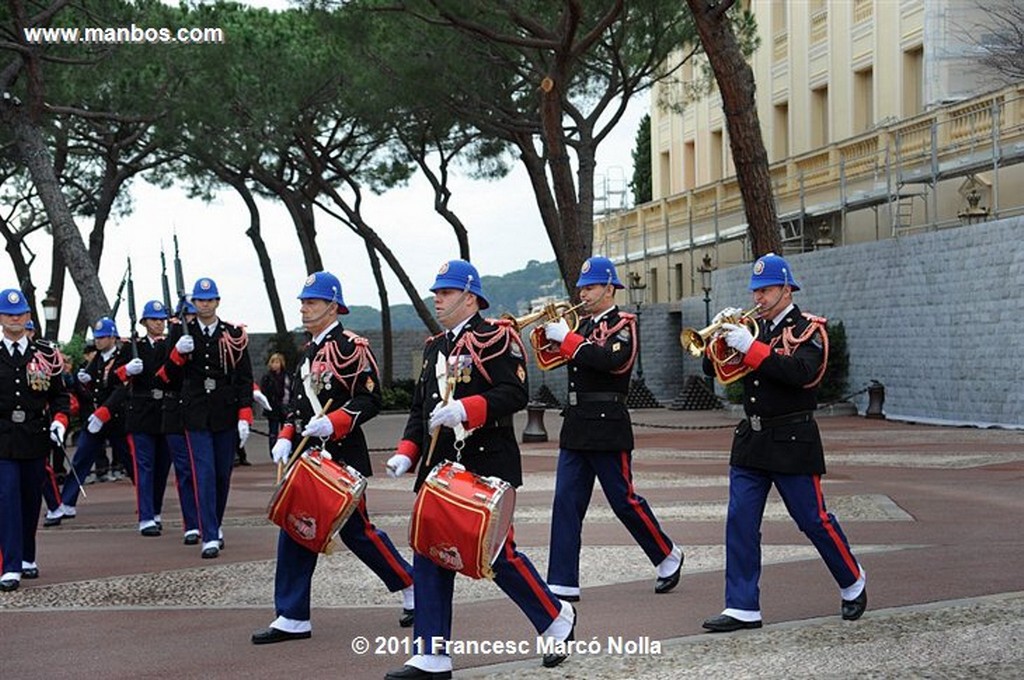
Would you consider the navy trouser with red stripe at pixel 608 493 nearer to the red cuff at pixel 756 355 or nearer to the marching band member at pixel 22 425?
the red cuff at pixel 756 355

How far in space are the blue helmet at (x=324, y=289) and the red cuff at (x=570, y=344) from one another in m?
1.21

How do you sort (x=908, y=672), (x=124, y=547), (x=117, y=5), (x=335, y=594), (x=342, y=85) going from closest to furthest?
1. (x=908, y=672)
2. (x=335, y=594)
3. (x=124, y=547)
4. (x=117, y=5)
5. (x=342, y=85)

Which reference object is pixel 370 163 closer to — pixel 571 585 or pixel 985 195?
pixel 985 195

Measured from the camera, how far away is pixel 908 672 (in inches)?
276

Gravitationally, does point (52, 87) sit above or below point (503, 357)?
above

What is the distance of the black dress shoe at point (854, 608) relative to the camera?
26.8ft

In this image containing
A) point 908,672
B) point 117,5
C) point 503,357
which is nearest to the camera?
point 908,672

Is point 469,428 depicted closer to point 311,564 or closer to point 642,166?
point 311,564

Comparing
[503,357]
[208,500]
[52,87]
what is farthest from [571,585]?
[52,87]

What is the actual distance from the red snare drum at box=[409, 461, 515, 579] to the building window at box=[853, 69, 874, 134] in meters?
33.4

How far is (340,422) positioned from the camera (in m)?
8.29

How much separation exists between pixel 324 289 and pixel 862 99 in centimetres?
3231

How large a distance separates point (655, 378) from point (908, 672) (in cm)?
3589

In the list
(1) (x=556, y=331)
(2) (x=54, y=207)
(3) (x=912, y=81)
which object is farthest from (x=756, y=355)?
(3) (x=912, y=81)
